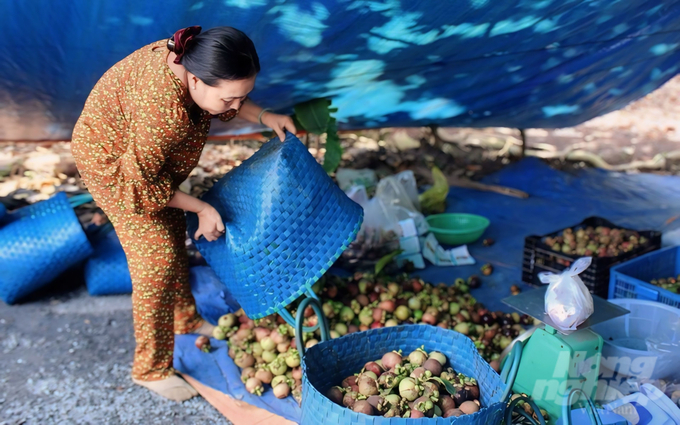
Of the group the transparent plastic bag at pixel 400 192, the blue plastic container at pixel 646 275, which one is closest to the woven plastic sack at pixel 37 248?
the transparent plastic bag at pixel 400 192

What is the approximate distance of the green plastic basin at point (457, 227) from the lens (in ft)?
12.4

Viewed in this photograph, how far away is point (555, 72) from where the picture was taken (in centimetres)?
345

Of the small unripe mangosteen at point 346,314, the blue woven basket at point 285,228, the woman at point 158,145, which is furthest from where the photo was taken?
the small unripe mangosteen at point 346,314

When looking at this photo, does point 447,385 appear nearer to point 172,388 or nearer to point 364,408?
point 364,408

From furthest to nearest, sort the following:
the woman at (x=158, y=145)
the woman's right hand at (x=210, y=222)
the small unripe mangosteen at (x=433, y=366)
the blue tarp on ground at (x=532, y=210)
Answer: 1. the blue tarp on ground at (x=532, y=210)
2. the woman's right hand at (x=210, y=222)
3. the small unripe mangosteen at (x=433, y=366)
4. the woman at (x=158, y=145)

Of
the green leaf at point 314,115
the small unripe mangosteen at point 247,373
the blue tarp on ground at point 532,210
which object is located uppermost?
the green leaf at point 314,115

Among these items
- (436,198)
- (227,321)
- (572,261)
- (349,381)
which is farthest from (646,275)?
(227,321)

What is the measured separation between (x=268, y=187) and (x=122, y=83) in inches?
24.0

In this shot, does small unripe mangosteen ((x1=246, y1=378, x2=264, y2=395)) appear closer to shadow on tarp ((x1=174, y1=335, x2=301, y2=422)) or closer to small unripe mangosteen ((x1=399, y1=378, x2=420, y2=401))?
shadow on tarp ((x1=174, y1=335, x2=301, y2=422))

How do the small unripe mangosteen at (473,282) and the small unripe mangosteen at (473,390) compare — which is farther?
the small unripe mangosteen at (473,282)

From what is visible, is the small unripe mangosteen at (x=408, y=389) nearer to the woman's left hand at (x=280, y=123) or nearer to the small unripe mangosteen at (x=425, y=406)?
the small unripe mangosteen at (x=425, y=406)

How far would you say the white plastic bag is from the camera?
1.79 metres

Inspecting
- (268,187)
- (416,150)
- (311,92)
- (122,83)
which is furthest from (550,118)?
(122,83)

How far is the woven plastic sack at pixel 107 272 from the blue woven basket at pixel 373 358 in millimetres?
1709
